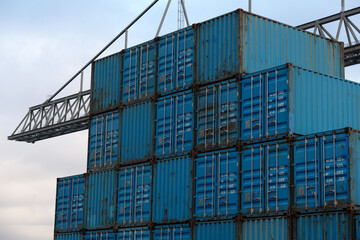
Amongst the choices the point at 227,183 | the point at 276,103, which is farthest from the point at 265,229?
the point at 276,103

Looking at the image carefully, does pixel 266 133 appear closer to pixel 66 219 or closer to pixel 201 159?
pixel 201 159

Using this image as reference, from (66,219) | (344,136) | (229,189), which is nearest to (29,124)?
(66,219)

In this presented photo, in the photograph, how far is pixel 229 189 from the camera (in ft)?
104

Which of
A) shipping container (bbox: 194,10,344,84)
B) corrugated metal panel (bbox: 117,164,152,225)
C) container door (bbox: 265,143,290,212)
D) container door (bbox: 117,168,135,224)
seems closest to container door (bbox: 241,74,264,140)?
shipping container (bbox: 194,10,344,84)

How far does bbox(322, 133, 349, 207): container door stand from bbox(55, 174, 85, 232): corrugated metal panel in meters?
17.1

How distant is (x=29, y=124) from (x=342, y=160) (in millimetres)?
39271

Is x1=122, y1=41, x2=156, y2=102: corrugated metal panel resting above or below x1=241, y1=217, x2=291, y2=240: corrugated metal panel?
A: above

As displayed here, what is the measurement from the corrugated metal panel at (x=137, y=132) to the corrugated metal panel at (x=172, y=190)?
63.2 inches

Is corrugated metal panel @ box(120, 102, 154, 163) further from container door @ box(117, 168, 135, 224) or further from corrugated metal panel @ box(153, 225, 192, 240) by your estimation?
corrugated metal panel @ box(153, 225, 192, 240)

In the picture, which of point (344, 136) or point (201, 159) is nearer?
point (344, 136)

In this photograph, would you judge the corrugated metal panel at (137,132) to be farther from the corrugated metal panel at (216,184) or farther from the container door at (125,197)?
the corrugated metal panel at (216,184)

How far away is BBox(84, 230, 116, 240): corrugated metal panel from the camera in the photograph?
37725 millimetres

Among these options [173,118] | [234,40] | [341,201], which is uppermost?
[234,40]

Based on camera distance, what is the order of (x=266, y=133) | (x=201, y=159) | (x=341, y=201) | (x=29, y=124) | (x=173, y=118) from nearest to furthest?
(x=341, y=201), (x=266, y=133), (x=201, y=159), (x=173, y=118), (x=29, y=124)
